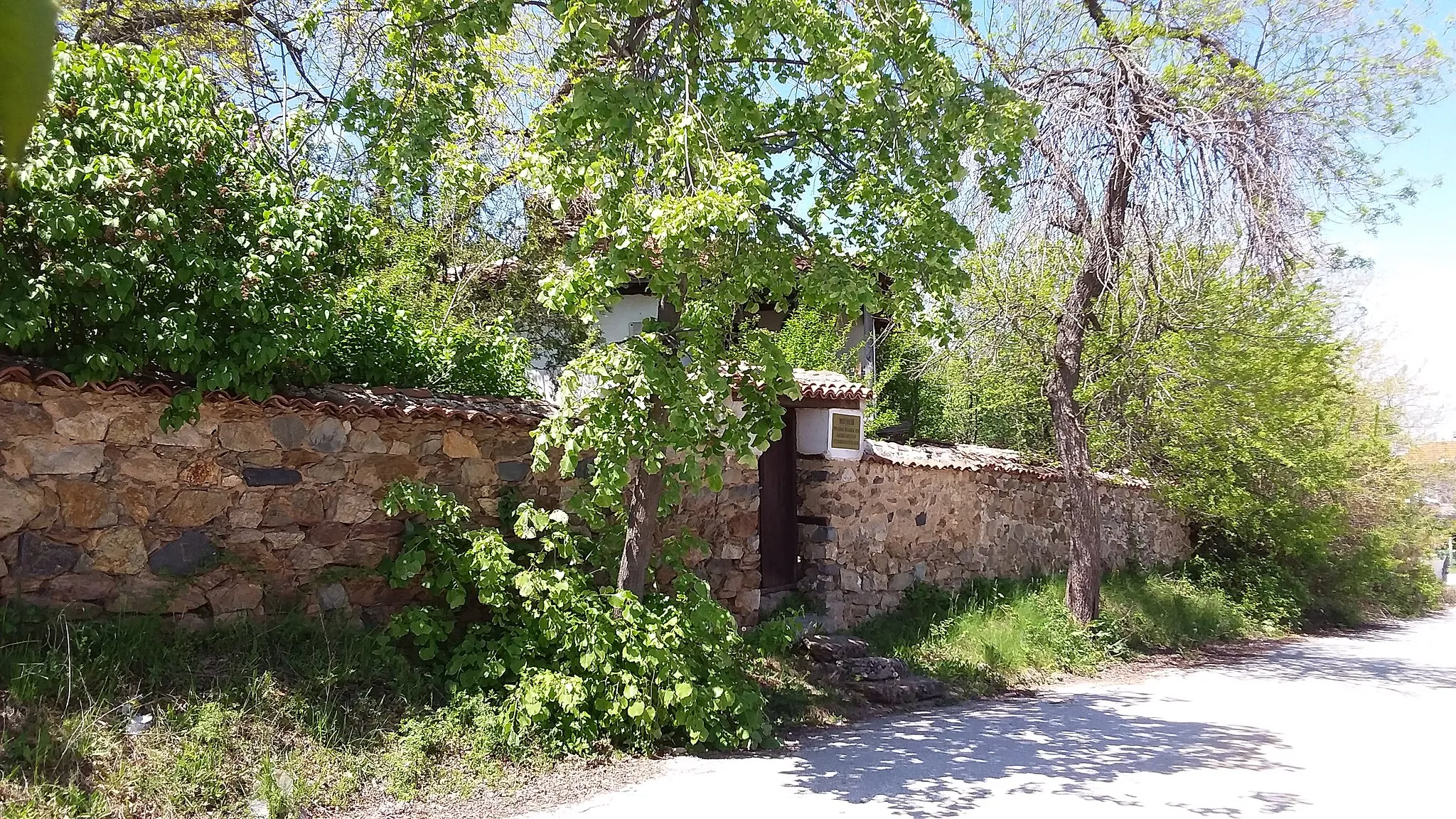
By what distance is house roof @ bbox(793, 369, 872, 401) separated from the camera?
941 cm

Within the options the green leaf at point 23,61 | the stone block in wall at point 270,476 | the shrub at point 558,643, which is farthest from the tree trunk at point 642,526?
the green leaf at point 23,61

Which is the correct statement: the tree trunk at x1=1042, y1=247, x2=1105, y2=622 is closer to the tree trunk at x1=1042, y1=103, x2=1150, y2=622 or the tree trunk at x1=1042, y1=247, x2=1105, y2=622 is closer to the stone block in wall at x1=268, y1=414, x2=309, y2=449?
the tree trunk at x1=1042, y1=103, x2=1150, y2=622

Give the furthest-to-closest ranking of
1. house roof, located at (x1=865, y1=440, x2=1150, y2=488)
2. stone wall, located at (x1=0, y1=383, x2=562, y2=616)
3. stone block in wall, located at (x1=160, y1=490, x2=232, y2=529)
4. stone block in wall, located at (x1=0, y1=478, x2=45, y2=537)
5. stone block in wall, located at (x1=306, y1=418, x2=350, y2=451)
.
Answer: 1. house roof, located at (x1=865, y1=440, x2=1150, y2=488)
2. stone block in wall, located at (x1=306, y1=418, x2=350, y2=451)
3. stone block in wall, located at (x1=160, y1=490, x2=232, y2=529)
4. stone wall, located at (x1=0, y1=383, x2=562, y2=616)
5. stone block in wall, located at (x1=0, y1=478, x2=45, y2=537)

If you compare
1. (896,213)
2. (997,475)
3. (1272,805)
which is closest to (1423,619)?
(997,475)

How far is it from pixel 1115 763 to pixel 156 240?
6.47 metres

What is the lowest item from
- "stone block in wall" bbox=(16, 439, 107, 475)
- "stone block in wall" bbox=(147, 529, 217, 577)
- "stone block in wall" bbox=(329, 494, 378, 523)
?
"stone block in wall" bbox=(147, 529, 217, 577)

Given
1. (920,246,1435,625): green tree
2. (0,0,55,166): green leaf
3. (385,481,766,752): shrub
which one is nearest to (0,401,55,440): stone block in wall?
(385,481,766,752): shrub

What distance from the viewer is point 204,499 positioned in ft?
19.1

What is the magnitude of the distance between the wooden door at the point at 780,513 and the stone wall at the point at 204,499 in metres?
3.68

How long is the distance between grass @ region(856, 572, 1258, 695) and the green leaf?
8838mm

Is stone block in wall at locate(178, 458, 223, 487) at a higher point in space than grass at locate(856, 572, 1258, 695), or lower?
higher

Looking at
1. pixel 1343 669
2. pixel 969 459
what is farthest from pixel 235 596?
pixel 1343 669

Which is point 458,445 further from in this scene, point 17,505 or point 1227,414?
point 1227,414

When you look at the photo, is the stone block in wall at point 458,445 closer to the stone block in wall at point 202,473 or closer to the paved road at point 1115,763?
the stone block in wall at point 202,473
